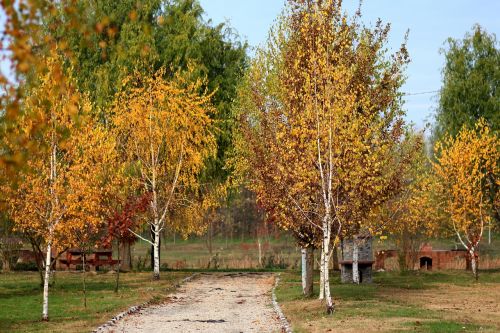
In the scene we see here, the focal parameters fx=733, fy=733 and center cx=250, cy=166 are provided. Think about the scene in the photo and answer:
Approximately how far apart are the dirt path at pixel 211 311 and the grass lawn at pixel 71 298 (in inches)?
33.0

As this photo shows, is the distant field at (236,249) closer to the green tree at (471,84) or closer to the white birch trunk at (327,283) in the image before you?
A: the green tree at (471,84)

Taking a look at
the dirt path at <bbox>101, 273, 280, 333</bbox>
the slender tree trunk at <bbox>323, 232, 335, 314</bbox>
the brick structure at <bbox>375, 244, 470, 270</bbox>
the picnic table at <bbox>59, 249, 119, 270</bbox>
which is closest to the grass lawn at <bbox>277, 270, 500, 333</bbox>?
the slender tree trunk at <bbox>323, 232, 335, 314</bbox>

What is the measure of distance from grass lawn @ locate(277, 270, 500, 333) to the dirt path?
0.76 metres

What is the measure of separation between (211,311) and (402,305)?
19.3ft

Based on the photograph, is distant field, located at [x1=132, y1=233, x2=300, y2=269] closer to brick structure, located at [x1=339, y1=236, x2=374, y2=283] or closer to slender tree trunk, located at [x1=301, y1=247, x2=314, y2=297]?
Result: brick structure, located at [x1=339, y1=236, x2=374, y2=283]

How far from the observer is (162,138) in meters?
35.4

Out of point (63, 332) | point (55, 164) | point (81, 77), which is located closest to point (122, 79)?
point (81, 77)

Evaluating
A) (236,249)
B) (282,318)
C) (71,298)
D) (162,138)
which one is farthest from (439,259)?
(236,249)

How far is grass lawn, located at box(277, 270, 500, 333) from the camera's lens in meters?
17.5

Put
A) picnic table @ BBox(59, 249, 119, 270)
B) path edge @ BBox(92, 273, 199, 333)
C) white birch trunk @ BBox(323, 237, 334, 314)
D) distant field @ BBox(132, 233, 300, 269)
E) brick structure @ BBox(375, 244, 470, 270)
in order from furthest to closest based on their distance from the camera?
distant field @ BBox(132, 233, 300, 269)
brick structure @ BBox(375, 244, 470, 270)
picnic table @ BBox(59, 249, 119, 270)
white birch trunk @ BBox(323, 237, 334, 314)
path edge @ BBox(92, 273, 199, 333)

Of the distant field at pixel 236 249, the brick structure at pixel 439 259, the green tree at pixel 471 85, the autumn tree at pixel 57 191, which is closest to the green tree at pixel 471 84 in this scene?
the green tree at pixel 471 85

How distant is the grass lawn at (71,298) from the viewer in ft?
63.1

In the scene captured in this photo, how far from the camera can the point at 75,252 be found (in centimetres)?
3941

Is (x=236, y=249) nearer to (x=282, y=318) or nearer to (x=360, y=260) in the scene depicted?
(x=360, y=260)
